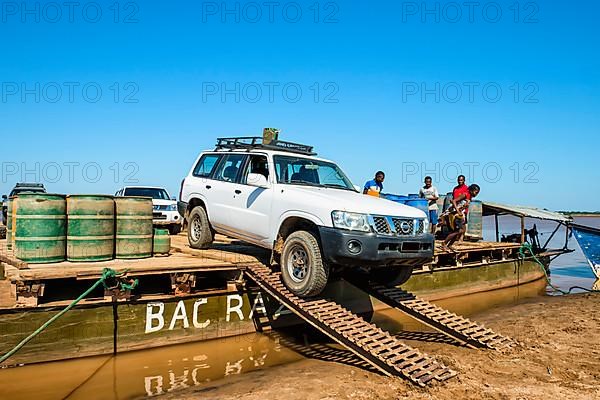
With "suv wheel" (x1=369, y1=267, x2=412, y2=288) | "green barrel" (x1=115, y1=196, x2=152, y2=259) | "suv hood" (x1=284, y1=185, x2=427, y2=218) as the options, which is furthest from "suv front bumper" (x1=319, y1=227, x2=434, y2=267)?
"green barrel" (x1=115, y1=196, x2=152, y2=259)

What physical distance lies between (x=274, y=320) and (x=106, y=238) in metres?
3.01

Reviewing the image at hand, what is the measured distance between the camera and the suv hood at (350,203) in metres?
6.49

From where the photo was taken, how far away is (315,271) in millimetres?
6535

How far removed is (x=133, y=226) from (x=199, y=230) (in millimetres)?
1650

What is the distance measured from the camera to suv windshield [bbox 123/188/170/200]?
1527 cm

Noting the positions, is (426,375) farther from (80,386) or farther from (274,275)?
(80,386)

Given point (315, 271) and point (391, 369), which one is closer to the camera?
point (391, 369)

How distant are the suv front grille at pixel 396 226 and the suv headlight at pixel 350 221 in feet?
0.46

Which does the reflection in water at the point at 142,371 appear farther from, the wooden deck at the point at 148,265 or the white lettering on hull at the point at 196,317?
the wooden deck at the point at 148,265

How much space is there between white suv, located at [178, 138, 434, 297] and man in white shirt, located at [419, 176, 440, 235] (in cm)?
685

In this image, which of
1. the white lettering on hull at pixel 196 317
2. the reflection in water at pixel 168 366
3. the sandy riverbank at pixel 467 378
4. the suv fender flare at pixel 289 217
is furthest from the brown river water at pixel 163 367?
the suv fender flare at pixel 289 217

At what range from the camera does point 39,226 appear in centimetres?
680

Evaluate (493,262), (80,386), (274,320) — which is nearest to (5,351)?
(80,386)

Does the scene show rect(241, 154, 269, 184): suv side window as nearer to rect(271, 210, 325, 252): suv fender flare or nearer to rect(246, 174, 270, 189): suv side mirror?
rect(246, 174, 270, 189): suv side mirror
